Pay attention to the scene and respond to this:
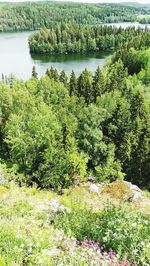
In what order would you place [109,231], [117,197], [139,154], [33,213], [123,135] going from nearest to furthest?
[109,231] → [33,213] → [117,197] → [139,154] → [123,135]

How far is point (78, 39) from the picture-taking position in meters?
160

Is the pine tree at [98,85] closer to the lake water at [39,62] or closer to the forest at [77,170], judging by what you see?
the forest at [77,170]

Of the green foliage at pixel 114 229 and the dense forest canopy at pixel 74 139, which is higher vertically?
the green foliage at pixel 114 229

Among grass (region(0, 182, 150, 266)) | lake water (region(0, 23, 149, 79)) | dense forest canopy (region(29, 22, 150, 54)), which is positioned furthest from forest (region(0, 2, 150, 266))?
dense forest canopy (region(29, 22, 150, 54))

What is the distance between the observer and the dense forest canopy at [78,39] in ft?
497

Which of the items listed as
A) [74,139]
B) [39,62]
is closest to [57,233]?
[74,139]

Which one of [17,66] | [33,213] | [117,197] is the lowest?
[17,66]

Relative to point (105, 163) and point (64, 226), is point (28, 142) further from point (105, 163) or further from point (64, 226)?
point (64, 226)

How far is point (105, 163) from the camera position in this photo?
4428cm

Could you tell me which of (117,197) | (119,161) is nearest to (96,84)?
(119,161)

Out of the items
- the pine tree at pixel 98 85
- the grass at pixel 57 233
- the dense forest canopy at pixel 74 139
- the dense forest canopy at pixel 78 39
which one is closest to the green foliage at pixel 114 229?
the grass at pixel 57 233

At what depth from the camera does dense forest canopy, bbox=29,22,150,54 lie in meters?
152

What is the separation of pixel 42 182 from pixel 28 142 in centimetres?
566

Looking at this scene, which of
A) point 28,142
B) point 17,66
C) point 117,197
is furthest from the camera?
point 17,66
